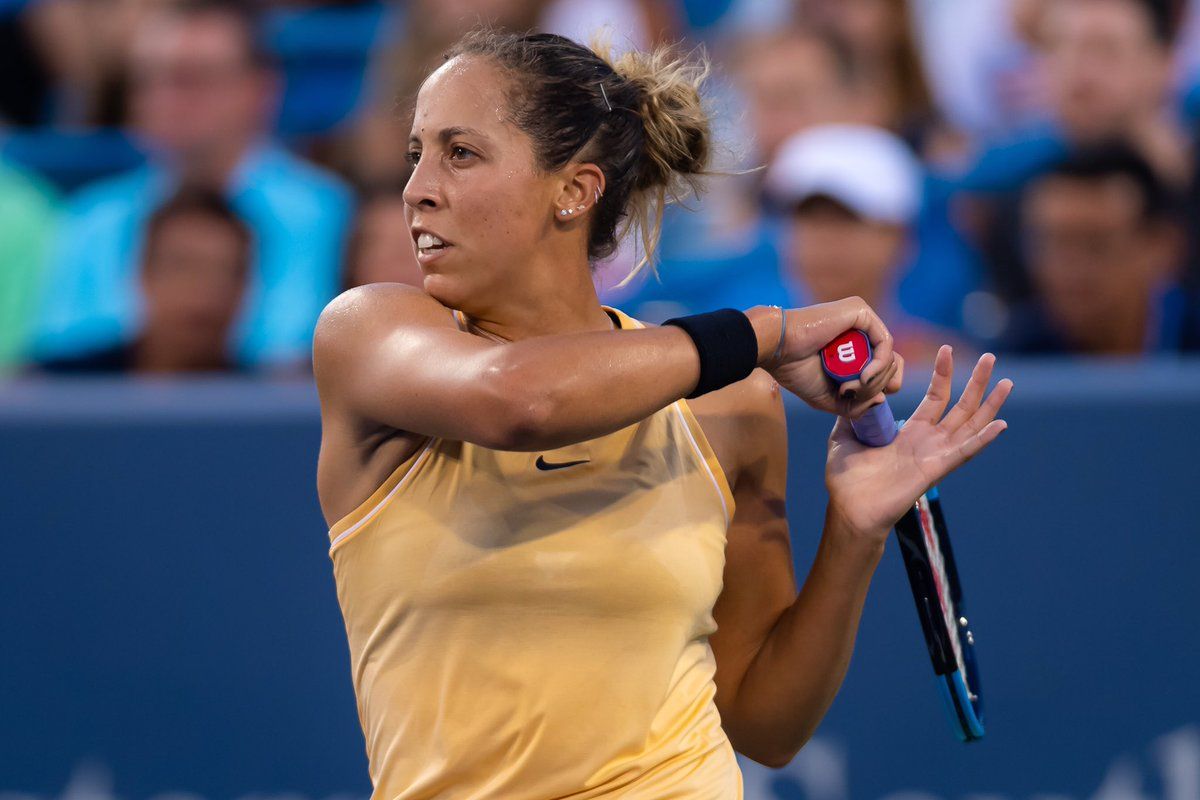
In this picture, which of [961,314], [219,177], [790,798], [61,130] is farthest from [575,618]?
[61,130]

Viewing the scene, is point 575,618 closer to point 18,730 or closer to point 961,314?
point 18,730

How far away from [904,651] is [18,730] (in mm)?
2110

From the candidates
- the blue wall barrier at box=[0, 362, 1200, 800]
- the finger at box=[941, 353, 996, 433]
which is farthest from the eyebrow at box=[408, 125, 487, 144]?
the blue wall barrier at box=[0, 362, 1200, 800]

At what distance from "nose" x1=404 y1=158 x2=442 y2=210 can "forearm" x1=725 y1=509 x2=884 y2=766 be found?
75 cm

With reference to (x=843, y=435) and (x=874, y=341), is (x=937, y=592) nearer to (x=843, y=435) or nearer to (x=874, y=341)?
(x=843, y=435)

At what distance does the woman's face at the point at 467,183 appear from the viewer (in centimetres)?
211

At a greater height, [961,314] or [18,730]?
[961,314]

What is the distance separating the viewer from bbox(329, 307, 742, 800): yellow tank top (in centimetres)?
207

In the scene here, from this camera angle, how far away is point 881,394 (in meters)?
2.21

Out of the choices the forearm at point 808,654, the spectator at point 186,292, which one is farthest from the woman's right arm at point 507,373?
the spectator at point 186,292

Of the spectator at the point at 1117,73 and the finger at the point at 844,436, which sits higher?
the spectator at the point at 1117,73

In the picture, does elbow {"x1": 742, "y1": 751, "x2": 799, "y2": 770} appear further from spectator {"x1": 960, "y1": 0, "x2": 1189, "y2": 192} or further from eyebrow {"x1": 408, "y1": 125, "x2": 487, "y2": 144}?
spectator {"x1": 960, "y1": 0, "x2": 1189, "y2": 192}

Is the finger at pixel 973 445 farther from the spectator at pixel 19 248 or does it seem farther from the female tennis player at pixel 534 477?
the spectator at pixel 19 248

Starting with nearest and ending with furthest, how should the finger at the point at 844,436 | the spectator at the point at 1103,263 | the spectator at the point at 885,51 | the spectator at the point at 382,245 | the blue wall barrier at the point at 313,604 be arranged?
the finger at the point at 844,436, the blue wall barrier at the point at 313,604, the spectator at the point at 1103,263, the spectator at the point at 382,245, the spectator at the point at 885,51
